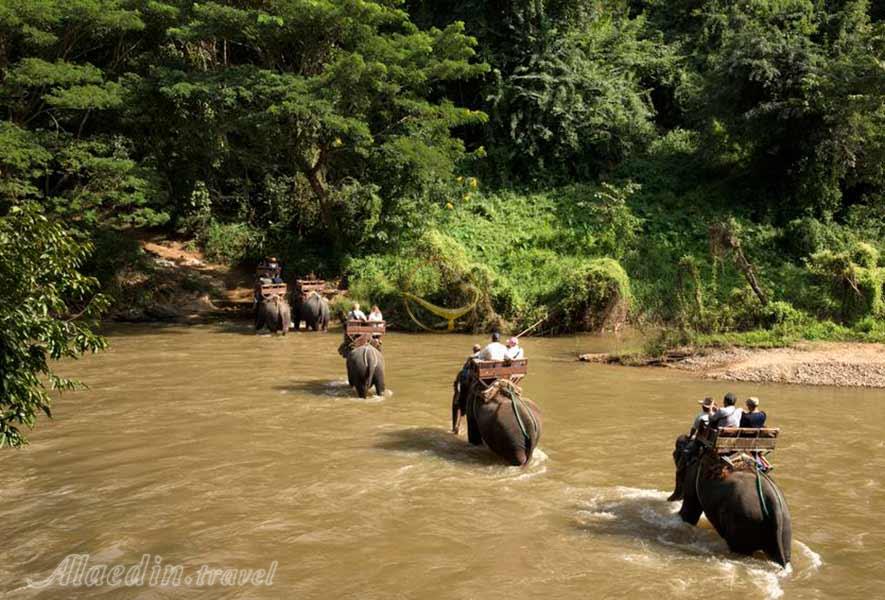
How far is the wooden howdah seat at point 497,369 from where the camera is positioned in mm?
11133

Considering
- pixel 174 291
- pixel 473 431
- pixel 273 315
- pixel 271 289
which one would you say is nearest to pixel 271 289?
pixel 271 289

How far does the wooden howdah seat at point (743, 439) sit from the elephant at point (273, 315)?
691 inches

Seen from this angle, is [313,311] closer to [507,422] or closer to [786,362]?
[786,362]

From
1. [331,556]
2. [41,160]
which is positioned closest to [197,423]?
[331,556]

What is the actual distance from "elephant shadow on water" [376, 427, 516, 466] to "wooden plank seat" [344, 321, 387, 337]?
3.00 meters

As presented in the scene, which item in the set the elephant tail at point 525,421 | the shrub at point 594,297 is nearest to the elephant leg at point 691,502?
the elephant tail at point 525,421

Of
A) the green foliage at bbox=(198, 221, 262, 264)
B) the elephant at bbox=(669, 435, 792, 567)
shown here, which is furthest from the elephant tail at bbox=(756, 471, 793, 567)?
the green foliage at bbox=(198, 221, 262, 264)

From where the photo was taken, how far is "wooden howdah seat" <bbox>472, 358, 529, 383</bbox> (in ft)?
36.5

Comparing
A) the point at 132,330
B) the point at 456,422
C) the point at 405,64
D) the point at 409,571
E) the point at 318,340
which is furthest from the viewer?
the point at 405,64

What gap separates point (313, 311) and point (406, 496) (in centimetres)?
1593

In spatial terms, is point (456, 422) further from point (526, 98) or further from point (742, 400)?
point (526, 98)

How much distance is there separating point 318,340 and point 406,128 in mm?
9800

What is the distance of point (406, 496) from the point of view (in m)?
9.63

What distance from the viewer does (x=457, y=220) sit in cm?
3158
